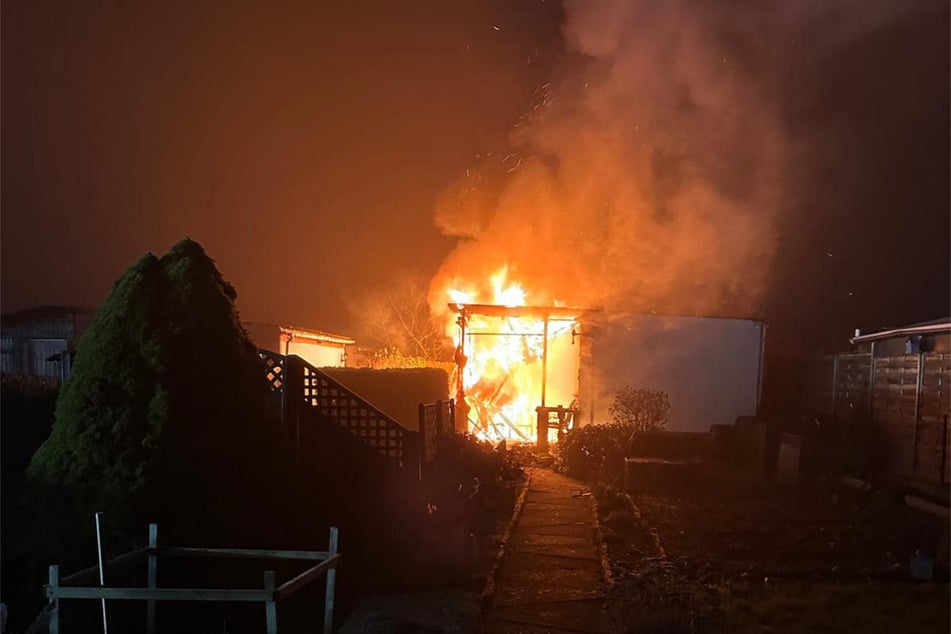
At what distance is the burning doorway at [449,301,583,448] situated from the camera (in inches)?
768

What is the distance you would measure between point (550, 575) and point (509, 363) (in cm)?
1442

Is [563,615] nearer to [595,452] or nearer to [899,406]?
[595,452]

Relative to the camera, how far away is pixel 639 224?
71.8 feet

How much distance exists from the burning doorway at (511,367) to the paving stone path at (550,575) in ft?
25.9

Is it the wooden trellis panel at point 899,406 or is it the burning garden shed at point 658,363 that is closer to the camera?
the wooden trellis panel at point 899,406

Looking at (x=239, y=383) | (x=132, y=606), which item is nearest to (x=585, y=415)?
(x=239, y=383)

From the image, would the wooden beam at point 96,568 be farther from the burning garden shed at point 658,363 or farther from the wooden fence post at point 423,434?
the burning garden shed at point 658,363

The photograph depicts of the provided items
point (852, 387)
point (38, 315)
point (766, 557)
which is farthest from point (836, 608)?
point (38, 315)

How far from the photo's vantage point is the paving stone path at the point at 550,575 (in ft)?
22.4

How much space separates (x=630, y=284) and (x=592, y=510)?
11.8 meters

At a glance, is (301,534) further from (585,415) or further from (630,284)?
(630,284)

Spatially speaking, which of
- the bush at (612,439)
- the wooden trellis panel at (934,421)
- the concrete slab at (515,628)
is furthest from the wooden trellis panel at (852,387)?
the concrete slab at (515,628)

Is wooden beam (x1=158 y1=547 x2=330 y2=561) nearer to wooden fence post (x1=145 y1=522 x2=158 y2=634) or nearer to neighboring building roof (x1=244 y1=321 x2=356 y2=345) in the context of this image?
wooden fence post (x1=145 y1=522 x2=158 y2=634)

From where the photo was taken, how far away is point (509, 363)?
22547 millimetres
